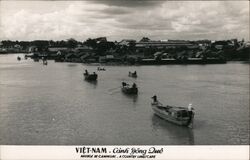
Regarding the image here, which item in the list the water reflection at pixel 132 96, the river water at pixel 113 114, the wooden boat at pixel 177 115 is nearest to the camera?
the river water at pixel 113 114

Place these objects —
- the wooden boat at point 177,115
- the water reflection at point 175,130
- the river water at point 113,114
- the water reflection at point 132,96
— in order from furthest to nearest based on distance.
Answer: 1. the water reflection at point 132,96
2. the wooden boat at point 177,115
3. the water reflection at point 175,130
4. the river water at point 113,114

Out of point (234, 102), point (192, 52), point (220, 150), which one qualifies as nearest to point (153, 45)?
point (192, 52)

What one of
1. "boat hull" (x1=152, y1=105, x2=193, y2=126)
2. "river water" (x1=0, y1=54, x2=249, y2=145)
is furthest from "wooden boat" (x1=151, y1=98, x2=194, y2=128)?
"river water" (x1=0, y1=54, x2=249, y2=145)

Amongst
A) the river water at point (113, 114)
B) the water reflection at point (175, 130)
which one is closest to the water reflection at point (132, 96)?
the river water at point (113, 114)

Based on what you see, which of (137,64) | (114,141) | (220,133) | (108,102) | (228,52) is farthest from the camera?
(228,52)

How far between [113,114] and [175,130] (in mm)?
1597

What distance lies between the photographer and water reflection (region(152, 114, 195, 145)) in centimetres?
650

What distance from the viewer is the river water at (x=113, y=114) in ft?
20.9

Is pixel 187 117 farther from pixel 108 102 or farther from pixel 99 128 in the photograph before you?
pixel 108 102

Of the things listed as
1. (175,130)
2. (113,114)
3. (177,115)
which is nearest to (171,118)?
(177,115)

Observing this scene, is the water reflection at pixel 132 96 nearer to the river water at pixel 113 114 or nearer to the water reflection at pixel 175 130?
the river water at pixel 113 114

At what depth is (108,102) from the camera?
9.68 m

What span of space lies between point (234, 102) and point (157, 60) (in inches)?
568

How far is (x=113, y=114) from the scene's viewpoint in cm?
814
